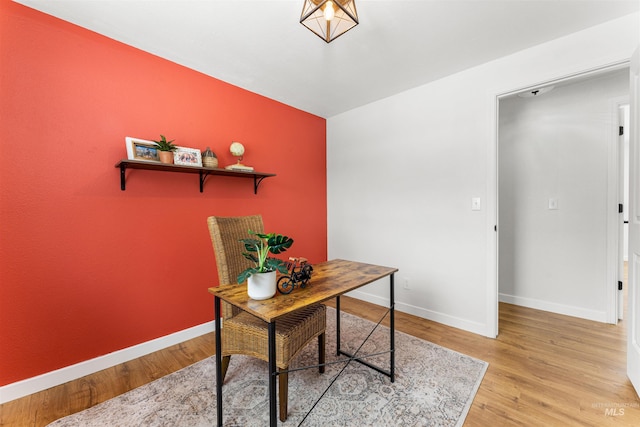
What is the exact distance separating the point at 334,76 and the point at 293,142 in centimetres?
95

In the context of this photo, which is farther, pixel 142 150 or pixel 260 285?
pixel 142 150

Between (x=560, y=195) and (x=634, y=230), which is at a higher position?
(x=560, y=195)

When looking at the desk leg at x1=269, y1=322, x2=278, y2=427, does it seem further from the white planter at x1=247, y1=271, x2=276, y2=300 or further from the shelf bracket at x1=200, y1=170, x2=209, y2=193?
the shelf bracket at x1=200, y1=170, x2=209, y2=193

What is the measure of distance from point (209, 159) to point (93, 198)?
2.80 feet

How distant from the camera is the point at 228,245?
161cm

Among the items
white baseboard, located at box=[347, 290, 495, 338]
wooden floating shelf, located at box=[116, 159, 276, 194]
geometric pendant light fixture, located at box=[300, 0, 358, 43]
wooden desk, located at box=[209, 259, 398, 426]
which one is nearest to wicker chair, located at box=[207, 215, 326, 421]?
wooden desk, located at box=[209, 259, 398, 426]

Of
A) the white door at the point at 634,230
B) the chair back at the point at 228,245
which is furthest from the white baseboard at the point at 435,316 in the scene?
the chair back at the point at 228,245

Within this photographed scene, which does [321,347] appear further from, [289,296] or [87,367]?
[87,367]

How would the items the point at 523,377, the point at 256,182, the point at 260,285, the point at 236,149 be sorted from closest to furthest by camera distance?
1. the point at 260,285
2. the point at 523,377
3. the point at 236,149
4. the point at 256,182

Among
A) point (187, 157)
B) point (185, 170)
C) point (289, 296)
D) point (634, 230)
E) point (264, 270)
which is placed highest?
point (187, 157)

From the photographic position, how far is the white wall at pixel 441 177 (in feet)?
6.66

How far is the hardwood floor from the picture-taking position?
4.65 ft

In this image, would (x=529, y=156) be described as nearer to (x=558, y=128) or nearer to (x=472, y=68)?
(x=558, y=128)

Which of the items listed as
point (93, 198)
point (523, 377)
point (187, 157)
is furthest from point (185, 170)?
point (523, 377)
